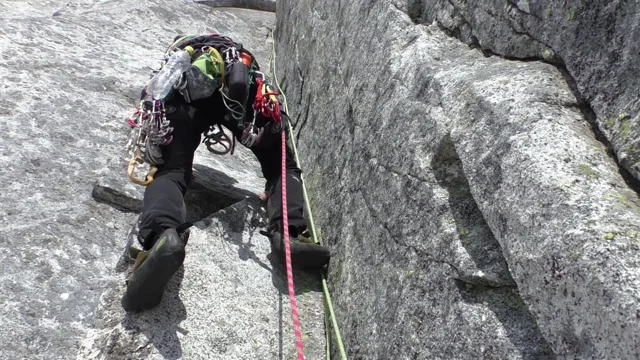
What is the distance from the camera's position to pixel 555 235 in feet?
6.91

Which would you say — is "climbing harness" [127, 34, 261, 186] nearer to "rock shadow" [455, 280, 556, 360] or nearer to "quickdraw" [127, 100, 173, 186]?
"quickdraw" [127, 100, 173, 186]

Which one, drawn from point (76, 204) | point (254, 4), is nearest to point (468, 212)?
point (76, 204)

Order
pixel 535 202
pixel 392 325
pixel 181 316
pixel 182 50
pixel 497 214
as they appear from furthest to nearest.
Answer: pixel 182 50
pixel 181 316
pixel 392 325
pixel 497 214
pixel 535 202

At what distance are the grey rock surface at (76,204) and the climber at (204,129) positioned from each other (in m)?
0.31

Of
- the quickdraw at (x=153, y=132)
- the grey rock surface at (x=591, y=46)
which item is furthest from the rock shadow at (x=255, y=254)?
the grey rock surface at (x=591, y=46)

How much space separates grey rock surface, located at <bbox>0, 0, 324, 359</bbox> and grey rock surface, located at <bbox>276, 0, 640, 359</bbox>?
844 mm

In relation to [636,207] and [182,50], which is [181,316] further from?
[636,207]

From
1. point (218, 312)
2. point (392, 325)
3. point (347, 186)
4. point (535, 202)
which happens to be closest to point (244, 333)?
point (218, 312)

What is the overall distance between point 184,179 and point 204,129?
52 cm

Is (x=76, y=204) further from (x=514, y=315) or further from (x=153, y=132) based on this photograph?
(x=514, y=315)

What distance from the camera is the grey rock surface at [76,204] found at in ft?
11.2

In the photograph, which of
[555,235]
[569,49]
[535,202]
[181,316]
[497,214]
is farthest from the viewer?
[181,316]

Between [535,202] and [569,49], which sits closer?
[535,202]

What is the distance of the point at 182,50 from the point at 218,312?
81.7 inches
